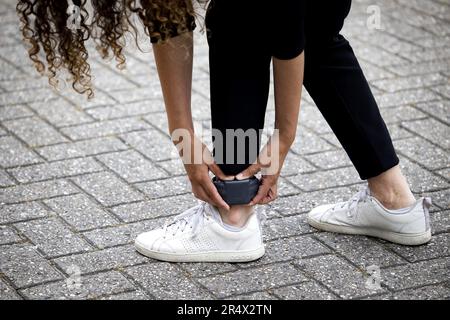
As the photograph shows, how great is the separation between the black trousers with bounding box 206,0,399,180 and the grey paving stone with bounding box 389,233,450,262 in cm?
28

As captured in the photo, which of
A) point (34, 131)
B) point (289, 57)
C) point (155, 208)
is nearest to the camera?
point (289, 57)

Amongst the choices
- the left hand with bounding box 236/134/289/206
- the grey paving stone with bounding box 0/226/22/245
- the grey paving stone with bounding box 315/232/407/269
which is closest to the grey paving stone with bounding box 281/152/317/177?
the grey paving stone with bounding box 315/232/407/269

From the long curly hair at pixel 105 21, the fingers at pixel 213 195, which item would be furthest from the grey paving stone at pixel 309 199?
the long curly hair at pixel 105 21

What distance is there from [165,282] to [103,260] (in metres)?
0.26

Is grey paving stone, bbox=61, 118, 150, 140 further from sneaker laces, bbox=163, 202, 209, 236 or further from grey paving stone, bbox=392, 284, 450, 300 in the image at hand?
grey paving stone, bbox=392, 284, 450, 300

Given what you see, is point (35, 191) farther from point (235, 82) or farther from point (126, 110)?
point (235, 82)

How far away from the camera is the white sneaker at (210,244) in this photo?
3.02 m

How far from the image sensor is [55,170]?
372cm

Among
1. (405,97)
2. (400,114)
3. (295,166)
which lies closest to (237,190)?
(295,166)

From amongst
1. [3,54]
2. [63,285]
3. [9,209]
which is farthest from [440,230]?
[3,54]

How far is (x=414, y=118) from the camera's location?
4262 mm

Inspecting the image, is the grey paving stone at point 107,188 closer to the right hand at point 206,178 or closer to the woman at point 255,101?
the woman at point 255,101

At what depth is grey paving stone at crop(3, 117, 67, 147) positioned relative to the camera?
4.00 metres
